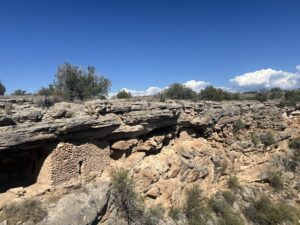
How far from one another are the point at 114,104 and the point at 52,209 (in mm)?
4513

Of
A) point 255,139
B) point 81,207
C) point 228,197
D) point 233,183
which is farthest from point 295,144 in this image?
point 81,207

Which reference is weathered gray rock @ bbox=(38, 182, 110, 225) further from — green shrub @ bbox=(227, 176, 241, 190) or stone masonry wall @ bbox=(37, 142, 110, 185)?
green shrub @ bbox=(227, 176, 241, 190)

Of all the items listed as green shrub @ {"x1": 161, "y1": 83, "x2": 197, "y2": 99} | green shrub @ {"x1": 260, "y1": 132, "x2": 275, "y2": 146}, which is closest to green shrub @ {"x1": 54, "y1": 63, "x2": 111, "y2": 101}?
green shrub @ {"x1": 161, "y1": 83, "x2": 197, "y2": 99}

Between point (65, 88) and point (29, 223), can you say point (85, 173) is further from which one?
point (65, 88)

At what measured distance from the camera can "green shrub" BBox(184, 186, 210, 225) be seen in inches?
489

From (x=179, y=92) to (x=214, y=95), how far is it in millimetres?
3051

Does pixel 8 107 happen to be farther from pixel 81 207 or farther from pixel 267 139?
pixel 267 139

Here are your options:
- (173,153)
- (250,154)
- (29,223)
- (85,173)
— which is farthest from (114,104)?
(250,154)

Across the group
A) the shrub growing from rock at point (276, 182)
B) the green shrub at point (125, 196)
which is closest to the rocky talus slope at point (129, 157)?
the shrub growing from rock at point (276, 182)

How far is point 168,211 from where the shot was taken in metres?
12.3

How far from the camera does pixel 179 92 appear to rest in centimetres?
2444

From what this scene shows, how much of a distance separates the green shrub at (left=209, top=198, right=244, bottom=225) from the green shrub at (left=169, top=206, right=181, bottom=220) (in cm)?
206

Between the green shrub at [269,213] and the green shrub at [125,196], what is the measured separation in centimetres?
609

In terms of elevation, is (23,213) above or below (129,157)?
below
